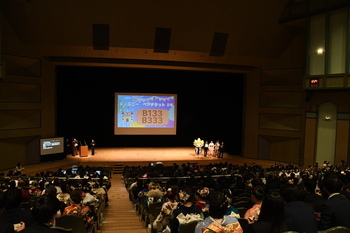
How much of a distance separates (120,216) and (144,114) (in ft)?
40.7

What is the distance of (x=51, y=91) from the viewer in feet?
57.1

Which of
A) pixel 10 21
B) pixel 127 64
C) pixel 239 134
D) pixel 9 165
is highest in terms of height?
pixel 10 21

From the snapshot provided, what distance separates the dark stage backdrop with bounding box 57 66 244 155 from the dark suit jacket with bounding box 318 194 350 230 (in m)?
17.5

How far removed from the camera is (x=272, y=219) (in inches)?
107

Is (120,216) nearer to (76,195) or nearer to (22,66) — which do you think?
(76,195)

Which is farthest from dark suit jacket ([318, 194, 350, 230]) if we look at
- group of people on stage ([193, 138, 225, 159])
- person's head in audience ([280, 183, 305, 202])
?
group of people on stage ([193, 138, 225, 159])

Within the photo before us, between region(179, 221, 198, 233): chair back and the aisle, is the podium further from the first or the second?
region(179, 221, 198, 233): chair back

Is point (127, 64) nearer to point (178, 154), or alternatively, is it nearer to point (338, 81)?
point (178, 154)

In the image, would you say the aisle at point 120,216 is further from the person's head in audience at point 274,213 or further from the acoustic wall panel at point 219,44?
the acoustic wall panel at point 219,44

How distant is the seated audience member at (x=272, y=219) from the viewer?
8.79 ft

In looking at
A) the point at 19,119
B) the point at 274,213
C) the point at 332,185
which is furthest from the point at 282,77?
the point at 274,213

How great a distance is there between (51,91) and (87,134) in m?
4.22

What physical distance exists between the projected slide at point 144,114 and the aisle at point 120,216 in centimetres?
807

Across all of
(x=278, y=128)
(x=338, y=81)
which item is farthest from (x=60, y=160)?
(x=338, y=81)
